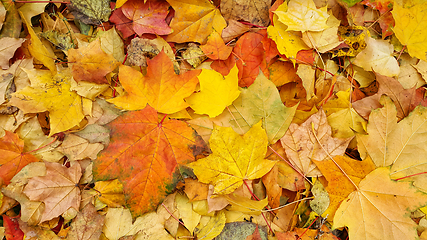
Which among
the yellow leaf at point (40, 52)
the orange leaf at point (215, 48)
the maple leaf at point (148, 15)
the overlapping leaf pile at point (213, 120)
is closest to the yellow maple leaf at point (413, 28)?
the overlapping leaf pile at point (213, 120)

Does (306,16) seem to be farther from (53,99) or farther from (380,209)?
(53,99)

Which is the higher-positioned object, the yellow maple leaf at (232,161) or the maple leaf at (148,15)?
the maple leaf at (148,15)

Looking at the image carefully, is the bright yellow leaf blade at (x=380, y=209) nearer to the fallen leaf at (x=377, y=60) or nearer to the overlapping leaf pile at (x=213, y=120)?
the overlapping leaf pile at (x=213, y=120)

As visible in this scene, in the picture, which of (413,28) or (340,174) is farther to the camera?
(413,28)

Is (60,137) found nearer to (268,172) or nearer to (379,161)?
(268,172)

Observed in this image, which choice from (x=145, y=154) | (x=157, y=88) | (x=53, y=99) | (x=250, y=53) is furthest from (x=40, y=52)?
(x=250, y=53)

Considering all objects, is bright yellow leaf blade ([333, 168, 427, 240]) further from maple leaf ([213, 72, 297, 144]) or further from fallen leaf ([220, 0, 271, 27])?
fallen leaf ([220, 0, 271, 27])
